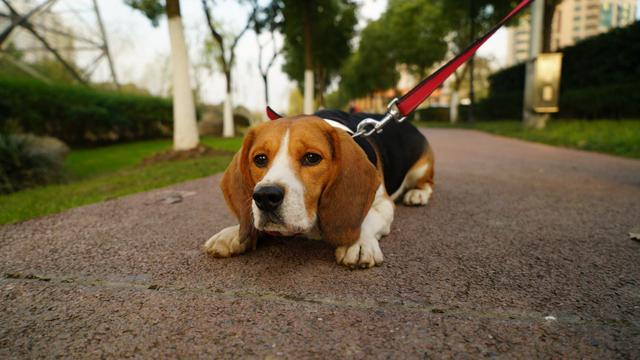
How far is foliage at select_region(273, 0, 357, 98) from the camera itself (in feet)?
70.0

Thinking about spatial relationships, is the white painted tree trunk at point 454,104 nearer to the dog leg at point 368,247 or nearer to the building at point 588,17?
the dog leg at point 368,247

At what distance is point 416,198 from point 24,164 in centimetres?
635

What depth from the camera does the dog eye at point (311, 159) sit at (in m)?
2.07

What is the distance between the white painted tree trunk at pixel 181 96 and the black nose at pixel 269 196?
796cm

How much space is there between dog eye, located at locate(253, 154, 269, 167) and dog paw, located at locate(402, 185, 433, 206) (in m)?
1.99

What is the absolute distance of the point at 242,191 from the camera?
7.19 feet

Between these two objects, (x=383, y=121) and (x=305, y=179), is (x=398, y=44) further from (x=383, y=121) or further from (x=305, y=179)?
(x=305, y=179)

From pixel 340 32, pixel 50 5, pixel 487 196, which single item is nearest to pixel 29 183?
pixel 487 196

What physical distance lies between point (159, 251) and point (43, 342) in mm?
1040

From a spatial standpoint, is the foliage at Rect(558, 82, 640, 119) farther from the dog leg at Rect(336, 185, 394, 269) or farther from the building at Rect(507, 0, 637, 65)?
the building at Rect(507, 0, 637, 65)

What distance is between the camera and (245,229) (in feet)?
7.11

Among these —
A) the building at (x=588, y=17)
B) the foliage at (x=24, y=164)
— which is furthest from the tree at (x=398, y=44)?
the building at (x=588, y=17)

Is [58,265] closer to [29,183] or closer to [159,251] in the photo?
[159,251]

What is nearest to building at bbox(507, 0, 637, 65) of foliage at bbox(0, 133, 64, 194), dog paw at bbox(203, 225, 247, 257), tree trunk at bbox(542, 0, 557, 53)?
tree trunk at bbox(542, 0, 557, 53)
